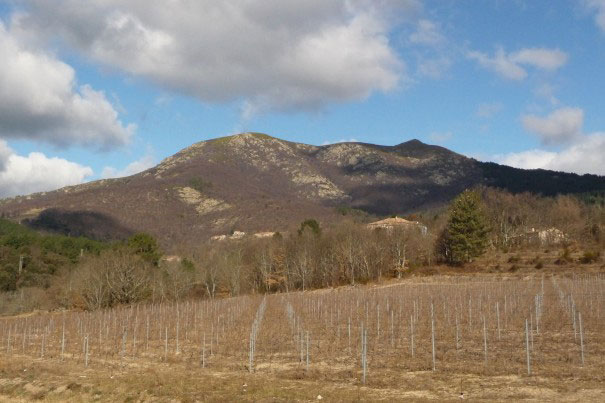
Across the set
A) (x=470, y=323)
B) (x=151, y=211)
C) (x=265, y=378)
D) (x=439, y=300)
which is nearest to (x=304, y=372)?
(x=265, y=378)

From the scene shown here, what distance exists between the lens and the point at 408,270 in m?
73.2

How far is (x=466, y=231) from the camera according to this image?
237 feet

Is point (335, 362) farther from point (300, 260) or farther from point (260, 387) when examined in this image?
point (300, 260)

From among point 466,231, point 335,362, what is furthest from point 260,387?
point 466,231

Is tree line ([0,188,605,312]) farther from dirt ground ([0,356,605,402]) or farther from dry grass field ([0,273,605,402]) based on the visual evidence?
dirt ground ([0,356,605,402])

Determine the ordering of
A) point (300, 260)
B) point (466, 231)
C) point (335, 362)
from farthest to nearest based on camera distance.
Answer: point (300, 260)
point (466, 231)
point (335, 362)

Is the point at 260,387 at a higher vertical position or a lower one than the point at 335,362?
higher

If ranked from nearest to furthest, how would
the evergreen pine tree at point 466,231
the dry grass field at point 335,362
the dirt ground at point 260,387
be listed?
the dirt ground at point 260,387, the dry grass field at point 335,362, the evergreen pine tree at point 466,231

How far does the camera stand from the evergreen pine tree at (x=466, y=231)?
71625mm

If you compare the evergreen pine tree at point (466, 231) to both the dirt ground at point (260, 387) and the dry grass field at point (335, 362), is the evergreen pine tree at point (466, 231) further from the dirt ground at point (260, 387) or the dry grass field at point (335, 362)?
the dirt ground at point (260, 387)

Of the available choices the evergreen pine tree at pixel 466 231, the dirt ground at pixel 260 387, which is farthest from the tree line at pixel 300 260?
the dirt ground at pixel 260 387

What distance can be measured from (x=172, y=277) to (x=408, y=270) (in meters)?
30.8

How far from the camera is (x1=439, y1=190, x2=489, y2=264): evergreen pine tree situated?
71.6m

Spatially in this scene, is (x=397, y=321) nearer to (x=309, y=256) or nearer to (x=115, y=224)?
(x=309, y=256)
